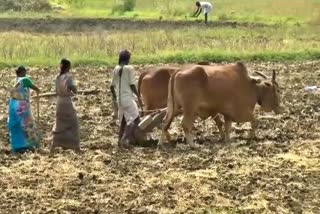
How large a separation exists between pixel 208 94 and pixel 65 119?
215 cm

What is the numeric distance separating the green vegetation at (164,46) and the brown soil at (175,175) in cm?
923

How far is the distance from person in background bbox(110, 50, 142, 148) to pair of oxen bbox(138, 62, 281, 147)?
54 centimetres

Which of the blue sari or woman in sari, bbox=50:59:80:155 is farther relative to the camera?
the blue sari

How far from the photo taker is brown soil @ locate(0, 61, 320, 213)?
8.34m

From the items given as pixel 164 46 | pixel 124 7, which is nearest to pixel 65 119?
pixel 164 46

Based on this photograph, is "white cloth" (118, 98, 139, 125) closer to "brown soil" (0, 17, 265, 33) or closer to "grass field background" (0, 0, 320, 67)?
"grass field background" (0, 0, 320, 67)

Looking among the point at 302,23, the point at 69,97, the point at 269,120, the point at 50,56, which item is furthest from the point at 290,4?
the point at 69,97

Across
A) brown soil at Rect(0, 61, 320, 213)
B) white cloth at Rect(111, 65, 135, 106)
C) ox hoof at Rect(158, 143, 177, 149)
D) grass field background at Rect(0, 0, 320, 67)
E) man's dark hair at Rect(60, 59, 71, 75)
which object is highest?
man's dark hair at Rect(60, 59, 71, 75)

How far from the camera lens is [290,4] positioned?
45.2 meters

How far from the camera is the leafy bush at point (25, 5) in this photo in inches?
2015

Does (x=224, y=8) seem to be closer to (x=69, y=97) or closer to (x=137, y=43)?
(x=137, y=43)

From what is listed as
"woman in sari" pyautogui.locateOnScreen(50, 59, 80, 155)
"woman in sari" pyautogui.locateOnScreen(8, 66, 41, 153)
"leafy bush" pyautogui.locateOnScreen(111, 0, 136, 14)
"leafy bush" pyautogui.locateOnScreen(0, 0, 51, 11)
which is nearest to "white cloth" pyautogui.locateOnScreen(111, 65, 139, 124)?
"woman in sari" pyautogui.locateOnScreen(50, 59, 80, 155)

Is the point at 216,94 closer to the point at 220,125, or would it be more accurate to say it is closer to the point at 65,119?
the point at 220,125

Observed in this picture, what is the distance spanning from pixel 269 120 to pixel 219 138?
159cm
